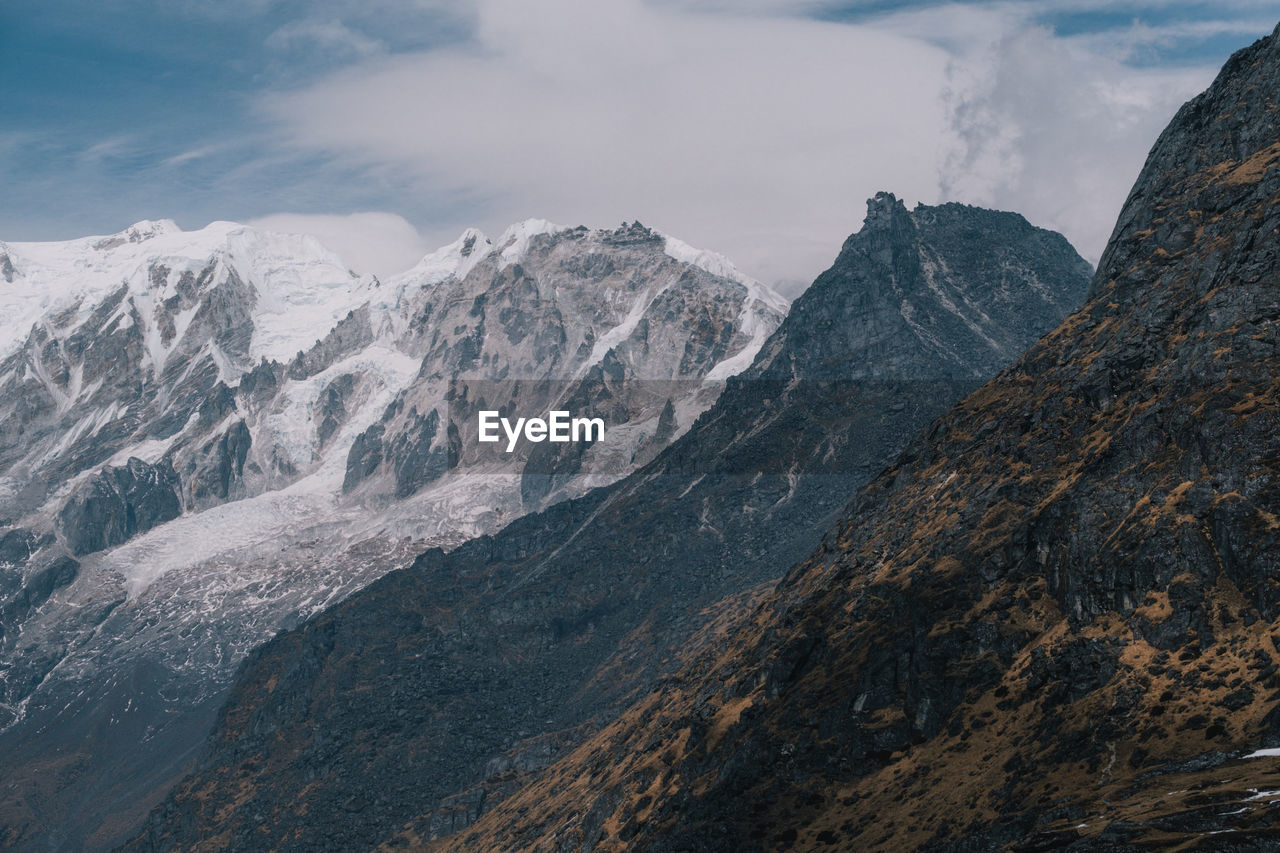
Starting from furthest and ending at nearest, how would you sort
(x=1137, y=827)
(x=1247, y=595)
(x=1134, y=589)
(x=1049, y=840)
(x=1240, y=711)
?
(x=1134, y=589)
(x=1247, y=595)
(x=1240, y=711)
(x=1049, y=840)
(x=1137, y=827)

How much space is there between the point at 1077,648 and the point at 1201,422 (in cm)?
3722

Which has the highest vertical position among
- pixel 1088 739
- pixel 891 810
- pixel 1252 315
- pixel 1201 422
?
pixel 1252 315

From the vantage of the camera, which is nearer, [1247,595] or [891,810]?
[1247,595]

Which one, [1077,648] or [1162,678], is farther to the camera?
[1077,648]

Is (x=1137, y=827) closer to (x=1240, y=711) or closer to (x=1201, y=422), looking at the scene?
(x=1240, y=711)

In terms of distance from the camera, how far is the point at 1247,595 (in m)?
171

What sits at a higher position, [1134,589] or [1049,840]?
[1134,589]

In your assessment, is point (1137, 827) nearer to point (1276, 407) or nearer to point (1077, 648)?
point (1077, 648)

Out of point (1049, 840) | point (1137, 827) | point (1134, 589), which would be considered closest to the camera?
point (1137, 827)

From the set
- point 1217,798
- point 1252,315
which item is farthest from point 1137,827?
point 1252,315

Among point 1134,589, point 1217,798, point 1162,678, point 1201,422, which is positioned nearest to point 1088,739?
point 1162,678

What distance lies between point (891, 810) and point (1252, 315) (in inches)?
3585

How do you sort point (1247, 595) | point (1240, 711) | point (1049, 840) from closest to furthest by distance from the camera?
point (1049, 840) < point (1240, 711) < point (1247, 595)

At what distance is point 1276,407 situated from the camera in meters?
180
